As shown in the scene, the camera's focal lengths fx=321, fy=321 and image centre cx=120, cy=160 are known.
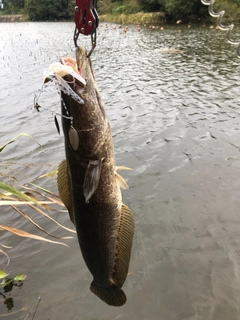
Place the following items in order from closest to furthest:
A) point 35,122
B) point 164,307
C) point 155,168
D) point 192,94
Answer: point 164,307 → point 155,168 → point 35,122 → point 192,94

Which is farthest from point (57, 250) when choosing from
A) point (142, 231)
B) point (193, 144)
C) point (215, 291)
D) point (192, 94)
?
point (192, 94)

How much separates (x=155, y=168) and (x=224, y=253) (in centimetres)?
299

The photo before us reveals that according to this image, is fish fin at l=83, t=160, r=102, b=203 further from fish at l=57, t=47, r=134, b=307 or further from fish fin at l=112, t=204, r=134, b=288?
fish fin at l=112, t=204, r=134, b=288

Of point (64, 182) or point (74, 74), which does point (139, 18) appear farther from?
point (74, 74)

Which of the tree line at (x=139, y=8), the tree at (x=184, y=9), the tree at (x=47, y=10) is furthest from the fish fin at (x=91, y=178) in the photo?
the tree at (x=47, y=10)

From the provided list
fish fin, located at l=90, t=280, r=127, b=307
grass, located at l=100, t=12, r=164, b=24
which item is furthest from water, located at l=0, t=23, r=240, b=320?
grass, located at l=100, t=12, r=164, b=24

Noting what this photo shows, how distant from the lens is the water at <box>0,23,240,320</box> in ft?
13.5

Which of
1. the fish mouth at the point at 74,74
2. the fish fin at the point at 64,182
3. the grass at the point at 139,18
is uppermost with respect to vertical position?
the fish mouth at the point at 74,74

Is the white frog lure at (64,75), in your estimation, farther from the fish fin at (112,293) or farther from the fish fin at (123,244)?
the fish fin at (112,293)

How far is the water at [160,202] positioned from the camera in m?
4.11

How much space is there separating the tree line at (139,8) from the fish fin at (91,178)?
102 feet

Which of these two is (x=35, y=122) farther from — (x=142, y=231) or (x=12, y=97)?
(x=142, y=231)

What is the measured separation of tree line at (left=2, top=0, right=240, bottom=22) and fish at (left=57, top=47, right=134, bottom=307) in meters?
31.1

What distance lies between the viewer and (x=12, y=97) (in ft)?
45.8
